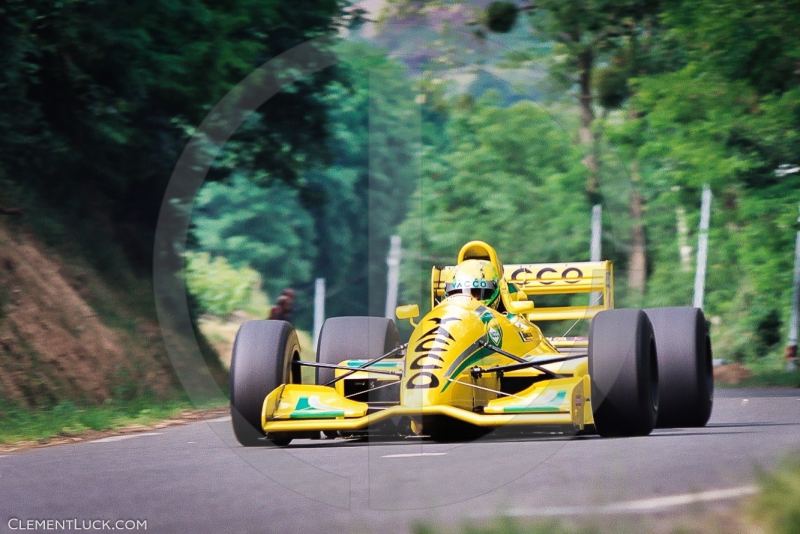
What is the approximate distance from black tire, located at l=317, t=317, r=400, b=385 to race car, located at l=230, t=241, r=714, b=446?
35cm

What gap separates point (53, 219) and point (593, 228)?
9353 millimetres

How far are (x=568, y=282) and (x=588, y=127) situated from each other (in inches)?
549

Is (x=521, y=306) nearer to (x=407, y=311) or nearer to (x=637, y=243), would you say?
(x=407, y=311)

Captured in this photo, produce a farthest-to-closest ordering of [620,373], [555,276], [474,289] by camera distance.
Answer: [555,276] → [474,289] → [620,373]

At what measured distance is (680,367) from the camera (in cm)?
1215

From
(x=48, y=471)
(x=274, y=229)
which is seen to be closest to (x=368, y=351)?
(x=48, y=471)

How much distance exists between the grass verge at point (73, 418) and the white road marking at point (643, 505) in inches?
291

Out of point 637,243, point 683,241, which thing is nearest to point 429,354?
point 683,241

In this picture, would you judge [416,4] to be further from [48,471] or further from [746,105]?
[48,471]

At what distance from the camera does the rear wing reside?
13984 millimetres

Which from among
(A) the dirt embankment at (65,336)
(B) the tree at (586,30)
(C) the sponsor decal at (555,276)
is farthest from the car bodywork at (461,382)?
(B) the tree at (586,30)

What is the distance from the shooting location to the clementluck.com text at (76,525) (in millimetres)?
7324

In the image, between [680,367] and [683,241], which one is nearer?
[680,367]

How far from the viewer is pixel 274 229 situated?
Result: 26.9 metres
